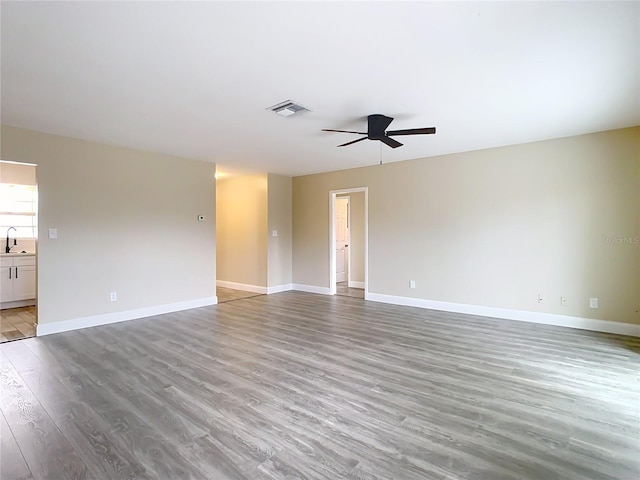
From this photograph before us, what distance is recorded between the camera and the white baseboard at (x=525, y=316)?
425cm

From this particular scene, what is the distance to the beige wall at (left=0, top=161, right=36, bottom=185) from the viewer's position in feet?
18.9

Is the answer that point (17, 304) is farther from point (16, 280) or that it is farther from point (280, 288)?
point (280, 288)

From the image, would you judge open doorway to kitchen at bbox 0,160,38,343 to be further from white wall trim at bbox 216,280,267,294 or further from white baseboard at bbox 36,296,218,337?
white wall trim at bbox 216,280,267,294

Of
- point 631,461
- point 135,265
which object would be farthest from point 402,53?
point 135,265

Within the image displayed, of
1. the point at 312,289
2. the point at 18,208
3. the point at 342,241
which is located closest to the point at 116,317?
the point at 18,208

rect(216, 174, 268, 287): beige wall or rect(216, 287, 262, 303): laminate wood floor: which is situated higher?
rect(216, 174, 268, 287): beige wall

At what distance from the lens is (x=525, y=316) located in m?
4.88

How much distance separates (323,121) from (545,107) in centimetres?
234

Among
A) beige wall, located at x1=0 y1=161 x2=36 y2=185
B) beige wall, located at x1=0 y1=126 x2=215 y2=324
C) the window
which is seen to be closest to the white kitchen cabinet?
the window

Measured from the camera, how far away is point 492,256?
5148 millimetres

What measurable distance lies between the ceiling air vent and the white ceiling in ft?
0.29

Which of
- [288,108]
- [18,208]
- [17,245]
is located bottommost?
[17,245]

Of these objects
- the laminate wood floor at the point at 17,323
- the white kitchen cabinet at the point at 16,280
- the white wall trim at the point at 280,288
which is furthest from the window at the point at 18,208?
the white wall trim at the point at 280,288

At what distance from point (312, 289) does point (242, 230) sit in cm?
208
